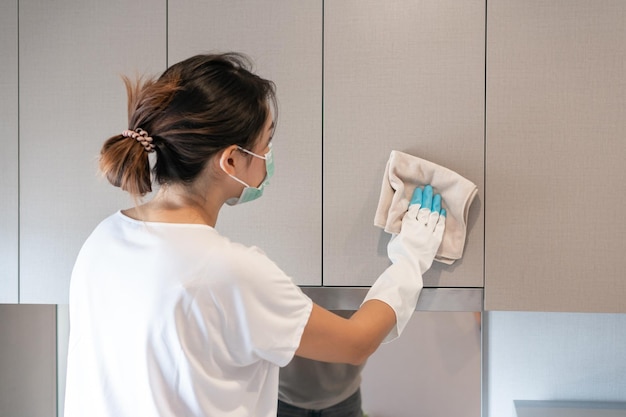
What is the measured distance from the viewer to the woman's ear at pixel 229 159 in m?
1.04

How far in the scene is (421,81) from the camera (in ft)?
4.59

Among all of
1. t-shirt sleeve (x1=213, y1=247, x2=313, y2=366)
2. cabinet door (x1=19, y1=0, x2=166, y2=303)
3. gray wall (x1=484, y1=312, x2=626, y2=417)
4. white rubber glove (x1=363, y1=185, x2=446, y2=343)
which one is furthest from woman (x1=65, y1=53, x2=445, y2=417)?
gray wall (x1=484, y1=312, x2=626, y2=417)

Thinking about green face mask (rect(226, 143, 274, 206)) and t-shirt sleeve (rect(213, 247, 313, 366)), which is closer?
t-shirt sleeve (rect(213, 247, 313, 366))

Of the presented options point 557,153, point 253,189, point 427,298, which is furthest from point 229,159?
point 557,153

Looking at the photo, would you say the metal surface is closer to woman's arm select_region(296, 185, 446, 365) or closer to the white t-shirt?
woman's arm select_region(296, 185, 446, 365)

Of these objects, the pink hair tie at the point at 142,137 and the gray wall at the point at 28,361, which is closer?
the pink hair tie at the point at 142,137

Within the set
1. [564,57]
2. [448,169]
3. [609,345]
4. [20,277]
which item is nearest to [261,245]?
[448,169]

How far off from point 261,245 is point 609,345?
2.98 feet

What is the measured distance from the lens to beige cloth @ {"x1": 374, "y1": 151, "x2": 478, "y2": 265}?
1368 mm

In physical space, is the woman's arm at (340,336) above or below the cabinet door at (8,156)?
below

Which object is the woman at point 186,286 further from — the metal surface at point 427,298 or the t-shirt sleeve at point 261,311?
the metal surface at point 427,298

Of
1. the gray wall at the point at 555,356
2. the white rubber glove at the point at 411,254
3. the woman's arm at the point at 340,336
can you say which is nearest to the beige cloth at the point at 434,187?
the white rubber glove at the point at 411,254

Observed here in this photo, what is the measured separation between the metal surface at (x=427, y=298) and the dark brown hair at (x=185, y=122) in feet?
1.64

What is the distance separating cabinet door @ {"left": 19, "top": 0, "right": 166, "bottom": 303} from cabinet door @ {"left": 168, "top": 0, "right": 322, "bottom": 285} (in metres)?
0.09
